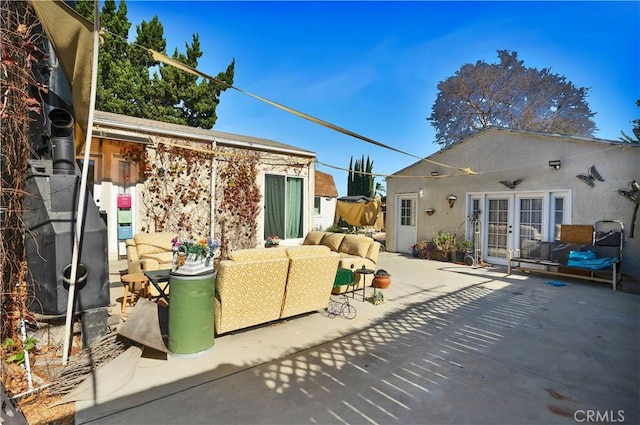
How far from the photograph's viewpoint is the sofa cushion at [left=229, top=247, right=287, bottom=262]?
3.54 meters

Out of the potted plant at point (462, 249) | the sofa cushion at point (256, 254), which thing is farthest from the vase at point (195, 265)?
the potted plant at point (462, 249)

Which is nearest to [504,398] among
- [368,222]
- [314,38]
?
[314,38]

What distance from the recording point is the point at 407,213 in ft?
37.9

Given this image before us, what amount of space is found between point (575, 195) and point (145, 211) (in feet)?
34.8

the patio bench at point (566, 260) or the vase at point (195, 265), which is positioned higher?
the vase at point (195, 265)

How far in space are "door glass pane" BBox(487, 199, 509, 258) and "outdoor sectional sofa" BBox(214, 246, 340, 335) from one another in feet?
22.9

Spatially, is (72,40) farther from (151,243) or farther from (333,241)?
(333,241)

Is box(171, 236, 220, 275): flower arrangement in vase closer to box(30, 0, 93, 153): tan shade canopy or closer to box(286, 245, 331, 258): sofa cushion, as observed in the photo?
box(286, 245, 331, 258): sofa cushion

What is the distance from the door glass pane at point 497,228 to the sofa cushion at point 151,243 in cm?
885

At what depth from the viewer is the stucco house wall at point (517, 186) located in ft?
23.0

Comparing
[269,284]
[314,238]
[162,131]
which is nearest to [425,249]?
[314,238]

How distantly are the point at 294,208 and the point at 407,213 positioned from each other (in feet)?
14.9

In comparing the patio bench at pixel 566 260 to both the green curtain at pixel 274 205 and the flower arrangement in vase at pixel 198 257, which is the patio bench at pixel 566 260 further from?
Answer: the flower arrangement in vase at pixel 198 257

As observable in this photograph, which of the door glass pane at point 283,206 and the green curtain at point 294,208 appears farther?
the green curtain at point 294,208
